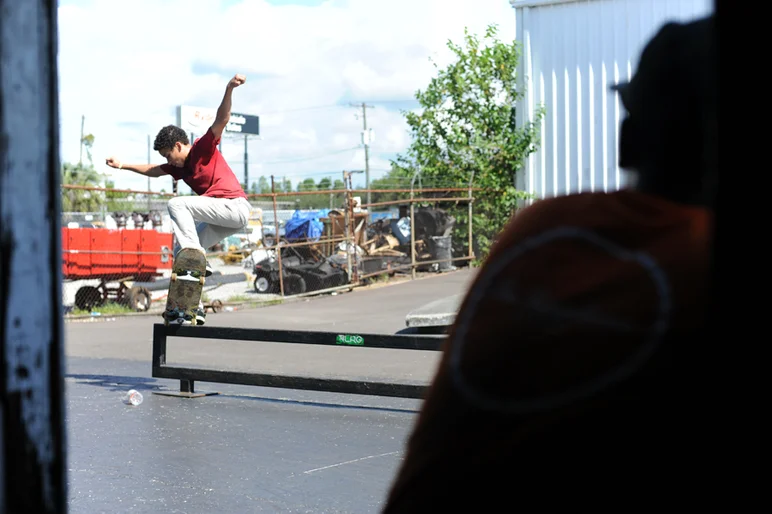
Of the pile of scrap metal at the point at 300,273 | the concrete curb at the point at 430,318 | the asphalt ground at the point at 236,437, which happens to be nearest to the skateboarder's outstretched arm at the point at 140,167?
the asphalt ground at the point at 236,437

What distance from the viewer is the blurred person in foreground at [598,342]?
1.07 metres

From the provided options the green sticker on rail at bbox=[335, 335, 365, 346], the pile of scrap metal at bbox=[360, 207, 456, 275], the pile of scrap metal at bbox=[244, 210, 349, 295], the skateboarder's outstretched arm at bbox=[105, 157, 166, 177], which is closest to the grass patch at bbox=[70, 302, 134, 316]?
the pile of scrap metal at bbox=[244, 210, 349, 295]

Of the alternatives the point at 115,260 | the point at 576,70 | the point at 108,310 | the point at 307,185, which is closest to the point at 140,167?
the point at 115,260

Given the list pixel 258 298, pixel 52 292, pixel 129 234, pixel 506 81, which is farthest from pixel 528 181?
pixel 52 292

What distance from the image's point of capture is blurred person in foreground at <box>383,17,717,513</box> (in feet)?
3.52

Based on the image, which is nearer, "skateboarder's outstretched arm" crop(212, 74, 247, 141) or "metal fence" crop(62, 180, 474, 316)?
"skateboarder's outstretched arm" crop(212, 74, 247, 141)

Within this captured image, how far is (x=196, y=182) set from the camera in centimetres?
784

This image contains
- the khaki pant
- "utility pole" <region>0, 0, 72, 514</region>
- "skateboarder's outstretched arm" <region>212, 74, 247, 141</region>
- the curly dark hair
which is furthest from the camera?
the khaki pant

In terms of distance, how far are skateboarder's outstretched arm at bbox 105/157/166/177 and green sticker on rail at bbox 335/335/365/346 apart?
Result: 2.30 meters

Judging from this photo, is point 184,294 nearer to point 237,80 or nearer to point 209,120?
point 237,80

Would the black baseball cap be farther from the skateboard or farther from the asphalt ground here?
the skateboard

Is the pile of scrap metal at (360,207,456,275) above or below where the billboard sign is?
below

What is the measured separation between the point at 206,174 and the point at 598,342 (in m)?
7.02

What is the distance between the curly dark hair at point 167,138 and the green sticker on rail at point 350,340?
2242 millimetres
